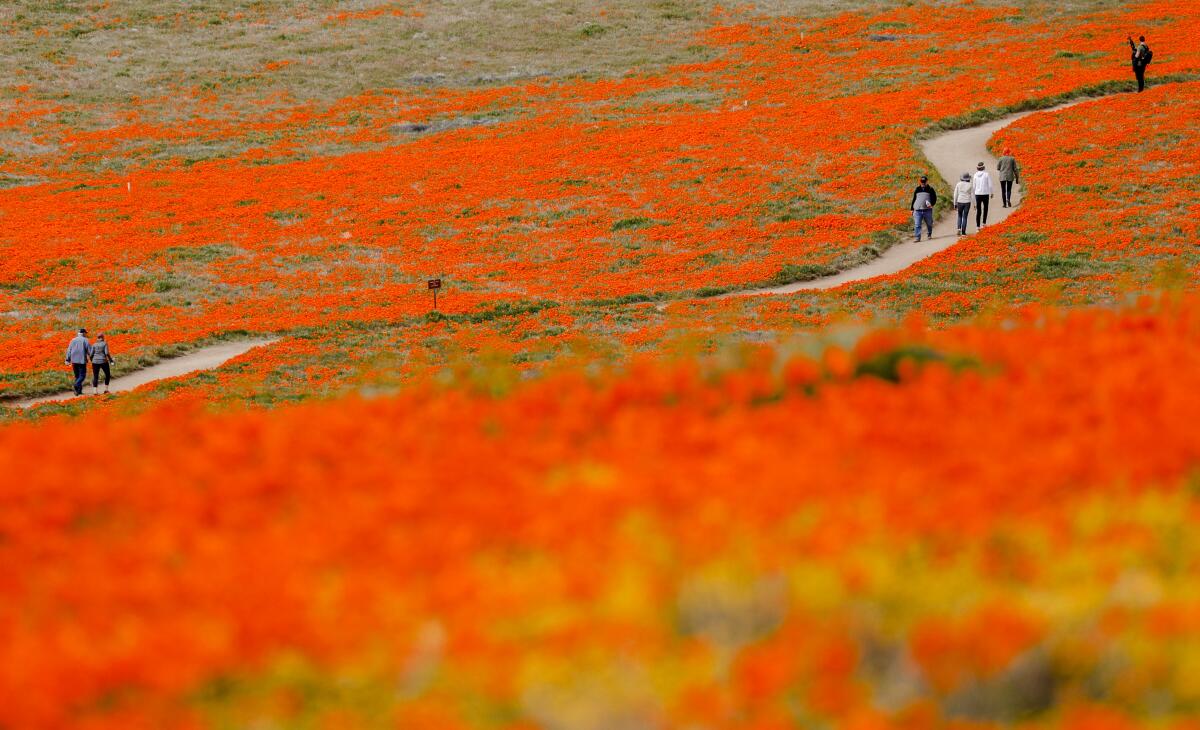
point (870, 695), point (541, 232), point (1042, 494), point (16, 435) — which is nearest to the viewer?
point (870, 695)

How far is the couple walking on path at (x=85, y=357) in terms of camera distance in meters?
24.3

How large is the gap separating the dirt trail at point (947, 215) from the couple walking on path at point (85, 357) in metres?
14.0

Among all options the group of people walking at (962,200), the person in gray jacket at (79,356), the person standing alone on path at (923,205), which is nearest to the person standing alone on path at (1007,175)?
the group of people walking at (962,200)

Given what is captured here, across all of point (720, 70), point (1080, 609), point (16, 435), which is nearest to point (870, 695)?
point (1080, 609)

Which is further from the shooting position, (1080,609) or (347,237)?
(347,237)

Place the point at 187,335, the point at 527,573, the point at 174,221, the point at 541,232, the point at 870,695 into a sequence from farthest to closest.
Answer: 1. the point at 174,221
2. the point at 541,232
3. the point at 187,335
4. the point at 527,573
5. the point at 870,695

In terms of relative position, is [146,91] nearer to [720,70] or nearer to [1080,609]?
[720,70]

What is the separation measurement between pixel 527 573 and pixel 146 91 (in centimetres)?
7228

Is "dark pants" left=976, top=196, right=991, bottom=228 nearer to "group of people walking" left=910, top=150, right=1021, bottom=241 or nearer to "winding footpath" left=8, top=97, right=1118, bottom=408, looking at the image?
"group of people walking" left=910, top=150, right=1021, bottom=241

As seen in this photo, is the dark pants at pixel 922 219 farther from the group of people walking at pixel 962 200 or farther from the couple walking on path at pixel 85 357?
the couple walking on path at pixel 85 357

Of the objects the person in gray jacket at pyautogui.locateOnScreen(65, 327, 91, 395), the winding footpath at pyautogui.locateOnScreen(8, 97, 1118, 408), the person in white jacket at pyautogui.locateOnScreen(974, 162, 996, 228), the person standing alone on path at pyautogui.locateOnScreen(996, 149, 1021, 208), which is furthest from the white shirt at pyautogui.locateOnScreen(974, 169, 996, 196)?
the person in gray jacket at pyautogui.locateOnScreen(65, 327, 91, 395)

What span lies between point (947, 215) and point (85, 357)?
24466 mm

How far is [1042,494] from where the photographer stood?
18.0ft


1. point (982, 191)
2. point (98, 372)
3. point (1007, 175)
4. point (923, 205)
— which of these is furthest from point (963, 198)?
point (98, 372)
